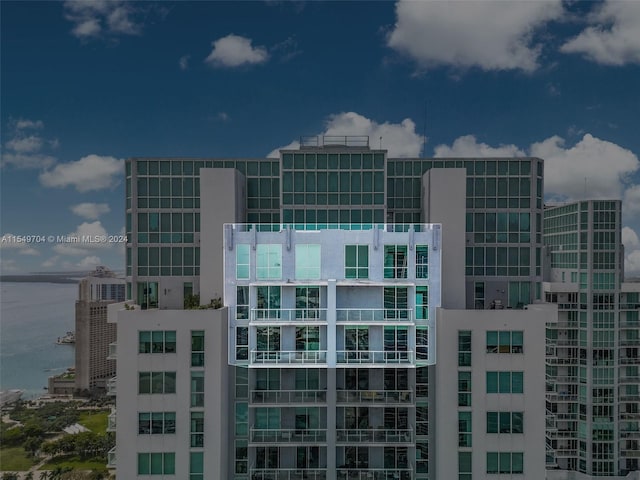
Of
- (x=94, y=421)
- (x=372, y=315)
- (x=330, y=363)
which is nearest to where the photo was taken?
(x=330, y=363)

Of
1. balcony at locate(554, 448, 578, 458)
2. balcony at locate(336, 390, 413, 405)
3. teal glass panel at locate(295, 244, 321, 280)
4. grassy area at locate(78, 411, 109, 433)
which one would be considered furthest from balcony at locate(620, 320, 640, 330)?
grassy area at locate(78, 411, 109, 433)

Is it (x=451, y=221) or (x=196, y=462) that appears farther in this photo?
(x=451, y=221)

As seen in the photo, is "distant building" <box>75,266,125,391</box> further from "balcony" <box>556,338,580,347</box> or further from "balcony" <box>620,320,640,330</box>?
"balcony" <box>620,320,640,330</box>

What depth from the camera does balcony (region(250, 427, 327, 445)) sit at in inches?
1014

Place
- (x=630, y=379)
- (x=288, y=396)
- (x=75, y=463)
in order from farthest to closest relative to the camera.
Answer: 1. (x=75, y=463)
2. (x=630, y=379)
3. (x=288, y=396)

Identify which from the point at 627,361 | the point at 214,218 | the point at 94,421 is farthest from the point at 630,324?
the point at 94,421

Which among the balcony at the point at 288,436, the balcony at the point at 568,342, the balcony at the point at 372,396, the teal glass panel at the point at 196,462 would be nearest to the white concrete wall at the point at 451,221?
the balcony at the point at 372,396

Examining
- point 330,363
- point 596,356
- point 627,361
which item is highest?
point 330,363

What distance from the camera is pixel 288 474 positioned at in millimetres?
25859

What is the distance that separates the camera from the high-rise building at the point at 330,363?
79.5 feet

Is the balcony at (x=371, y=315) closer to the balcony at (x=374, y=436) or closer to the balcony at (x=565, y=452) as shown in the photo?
the balcony at (x=374, y=436)

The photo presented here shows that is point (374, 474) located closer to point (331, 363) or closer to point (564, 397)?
point (331, 363)

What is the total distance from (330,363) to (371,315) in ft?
12.3

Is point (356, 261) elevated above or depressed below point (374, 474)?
above
